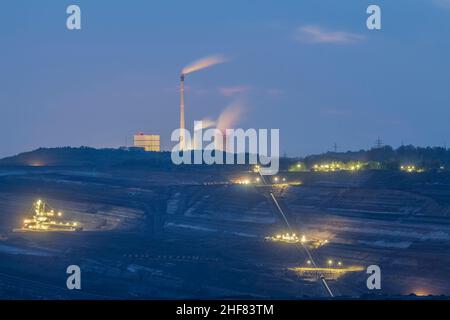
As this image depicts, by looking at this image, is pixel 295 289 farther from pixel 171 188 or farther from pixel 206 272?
pixel 171 188

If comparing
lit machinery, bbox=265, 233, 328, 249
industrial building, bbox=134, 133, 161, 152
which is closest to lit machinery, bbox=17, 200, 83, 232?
lit machinery, bbox=265, 233, 328, 249

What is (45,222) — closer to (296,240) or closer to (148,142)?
(296,240)

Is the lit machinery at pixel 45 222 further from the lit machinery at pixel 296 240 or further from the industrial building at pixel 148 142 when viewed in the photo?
the industrial building at pixel 148 142

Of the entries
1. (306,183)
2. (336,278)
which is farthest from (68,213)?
(336,278)

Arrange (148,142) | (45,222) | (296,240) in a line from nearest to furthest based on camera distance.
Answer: (296,240), (45,222), (148,142)

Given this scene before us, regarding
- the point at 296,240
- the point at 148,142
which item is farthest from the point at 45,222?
the point at 148,142
